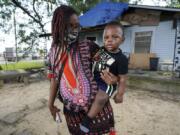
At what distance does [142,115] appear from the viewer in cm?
459

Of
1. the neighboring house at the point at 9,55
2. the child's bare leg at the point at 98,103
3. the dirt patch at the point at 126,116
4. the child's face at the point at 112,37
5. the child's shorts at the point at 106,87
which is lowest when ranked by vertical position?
the dirt patch at the point at 126,116

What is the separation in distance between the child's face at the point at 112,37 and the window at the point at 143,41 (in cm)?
941

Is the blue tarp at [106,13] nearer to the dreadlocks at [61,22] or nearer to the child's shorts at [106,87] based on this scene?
the dreadlocks at [61,22]

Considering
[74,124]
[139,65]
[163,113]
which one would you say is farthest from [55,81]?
[139,65]

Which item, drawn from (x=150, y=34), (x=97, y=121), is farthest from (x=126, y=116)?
(x=150, y=34)

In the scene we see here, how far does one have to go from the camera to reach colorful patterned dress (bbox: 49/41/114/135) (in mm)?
1334

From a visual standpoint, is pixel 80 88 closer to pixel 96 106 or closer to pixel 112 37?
pixel 96 106

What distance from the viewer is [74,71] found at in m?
1.36

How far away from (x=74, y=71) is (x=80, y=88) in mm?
114

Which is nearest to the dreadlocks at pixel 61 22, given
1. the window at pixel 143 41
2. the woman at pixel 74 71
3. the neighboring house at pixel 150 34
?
the woman at pixel 74 71

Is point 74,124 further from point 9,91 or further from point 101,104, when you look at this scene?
point 9,91

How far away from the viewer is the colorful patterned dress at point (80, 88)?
1.33 m

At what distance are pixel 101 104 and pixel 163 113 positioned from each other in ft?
12.7

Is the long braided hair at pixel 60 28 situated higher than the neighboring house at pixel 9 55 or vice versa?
the long braided hair at pixel 60 28
